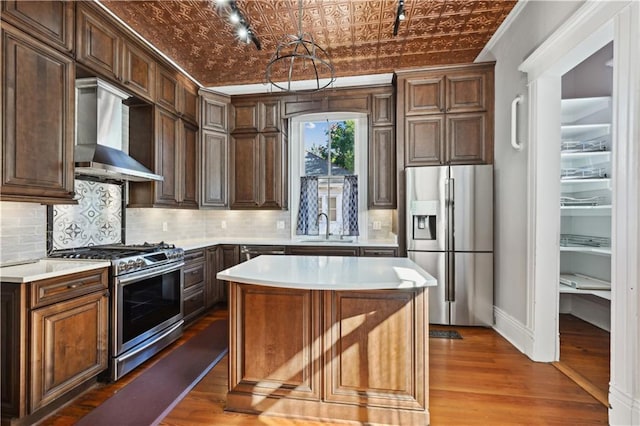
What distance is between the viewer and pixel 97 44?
8.34 ft

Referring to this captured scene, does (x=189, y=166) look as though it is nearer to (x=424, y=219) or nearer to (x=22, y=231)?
(x=22, y=231)

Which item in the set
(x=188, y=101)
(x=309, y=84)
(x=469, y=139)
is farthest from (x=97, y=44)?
(x=469, y=139)

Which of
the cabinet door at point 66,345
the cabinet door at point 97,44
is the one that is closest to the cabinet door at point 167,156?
the cabinet door at point 97,44

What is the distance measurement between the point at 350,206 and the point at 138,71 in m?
2.86

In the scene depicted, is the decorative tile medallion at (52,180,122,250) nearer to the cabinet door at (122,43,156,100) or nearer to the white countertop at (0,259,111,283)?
the white countertop at (0,259,111,283)

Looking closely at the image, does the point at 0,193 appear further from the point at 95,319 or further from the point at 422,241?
the point at 422,241

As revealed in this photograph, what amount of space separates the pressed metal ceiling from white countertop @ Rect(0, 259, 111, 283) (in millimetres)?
2097

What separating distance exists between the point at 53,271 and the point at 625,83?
3524mm

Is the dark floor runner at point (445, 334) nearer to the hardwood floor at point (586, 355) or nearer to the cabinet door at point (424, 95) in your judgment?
the hardwood floor at point (586, 355)

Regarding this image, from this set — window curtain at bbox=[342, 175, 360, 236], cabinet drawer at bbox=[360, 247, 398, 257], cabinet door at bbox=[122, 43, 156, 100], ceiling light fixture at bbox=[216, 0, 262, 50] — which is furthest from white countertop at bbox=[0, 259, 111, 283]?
window curtain at bbox=[342, 175, 360, 236]

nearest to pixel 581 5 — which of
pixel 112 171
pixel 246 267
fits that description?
pixel 246 267

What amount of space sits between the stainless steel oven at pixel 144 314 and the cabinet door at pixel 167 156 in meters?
0.86

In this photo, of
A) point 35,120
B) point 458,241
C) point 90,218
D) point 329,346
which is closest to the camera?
point 329,346

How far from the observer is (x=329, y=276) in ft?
6.01
